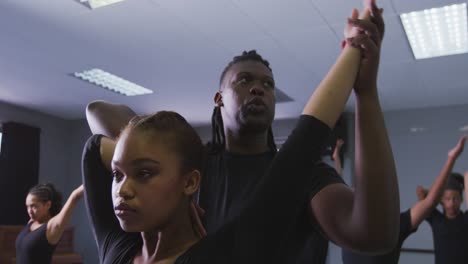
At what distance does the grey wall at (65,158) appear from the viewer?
601cm

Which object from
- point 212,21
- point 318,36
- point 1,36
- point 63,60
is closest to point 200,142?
point 212,21

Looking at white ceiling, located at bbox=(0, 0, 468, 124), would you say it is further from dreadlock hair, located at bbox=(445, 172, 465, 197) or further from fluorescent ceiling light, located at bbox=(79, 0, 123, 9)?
dreadlock hair, located at bbox=(445, 172, 465, 197)

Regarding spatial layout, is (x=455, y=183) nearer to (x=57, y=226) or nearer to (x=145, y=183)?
(x=57, y=226)

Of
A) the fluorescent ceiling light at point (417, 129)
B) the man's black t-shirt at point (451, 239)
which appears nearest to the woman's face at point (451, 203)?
the man's black t-shirt at point (451, 239)

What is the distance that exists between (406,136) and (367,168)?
501 cm

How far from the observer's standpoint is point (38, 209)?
284cm

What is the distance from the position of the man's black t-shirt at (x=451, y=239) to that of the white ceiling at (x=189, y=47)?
1.32 meters

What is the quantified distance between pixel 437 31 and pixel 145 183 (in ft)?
9.90

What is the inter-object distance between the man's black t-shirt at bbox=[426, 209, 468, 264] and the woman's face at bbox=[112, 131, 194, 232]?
2.76 metres

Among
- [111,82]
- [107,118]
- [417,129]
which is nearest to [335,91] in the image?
[107,118]

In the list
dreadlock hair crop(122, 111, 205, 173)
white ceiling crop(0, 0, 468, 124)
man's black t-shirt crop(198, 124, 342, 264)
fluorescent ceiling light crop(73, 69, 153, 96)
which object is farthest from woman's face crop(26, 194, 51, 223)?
dreadlock hair crop(122, 111, 205, 173)

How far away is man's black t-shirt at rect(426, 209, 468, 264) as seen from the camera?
283 cm

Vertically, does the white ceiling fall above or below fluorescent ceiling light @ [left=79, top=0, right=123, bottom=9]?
below

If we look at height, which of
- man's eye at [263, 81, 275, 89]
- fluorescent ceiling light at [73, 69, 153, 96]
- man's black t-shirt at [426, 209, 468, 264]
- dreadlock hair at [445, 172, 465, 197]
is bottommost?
man's black t-shirt at [426, 209, 468, 264]
